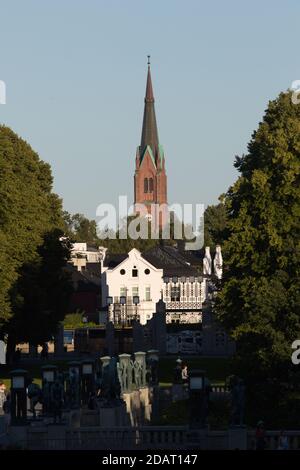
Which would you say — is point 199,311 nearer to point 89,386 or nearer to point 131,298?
point 131,298

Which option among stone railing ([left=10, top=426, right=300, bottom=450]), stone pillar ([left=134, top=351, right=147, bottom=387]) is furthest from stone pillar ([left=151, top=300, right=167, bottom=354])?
stone railing ([left=10, top=426, right=300, bottom=450])

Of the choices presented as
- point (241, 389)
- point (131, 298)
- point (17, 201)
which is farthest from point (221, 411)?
point (131, 298)

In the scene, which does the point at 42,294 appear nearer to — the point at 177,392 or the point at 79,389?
the point at 177,392

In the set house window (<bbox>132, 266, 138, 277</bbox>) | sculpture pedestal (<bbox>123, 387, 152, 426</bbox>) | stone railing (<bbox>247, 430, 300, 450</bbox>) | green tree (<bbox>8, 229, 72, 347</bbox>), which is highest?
house window (<bbox>132, 266, 138, 277</bbox>)

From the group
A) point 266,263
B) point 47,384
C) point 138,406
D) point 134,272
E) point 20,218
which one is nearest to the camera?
point 47,384

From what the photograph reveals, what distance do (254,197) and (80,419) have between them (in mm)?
16384

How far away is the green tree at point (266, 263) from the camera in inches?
2361

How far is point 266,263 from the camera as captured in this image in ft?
223

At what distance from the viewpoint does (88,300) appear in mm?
164125

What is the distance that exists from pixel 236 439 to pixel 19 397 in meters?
6.44

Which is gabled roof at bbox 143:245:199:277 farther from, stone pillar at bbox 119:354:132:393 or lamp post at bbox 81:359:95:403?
lamp post at bbox 81:359:95:403

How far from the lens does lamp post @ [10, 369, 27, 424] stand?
4856 centimetres

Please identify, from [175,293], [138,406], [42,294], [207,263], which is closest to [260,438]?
[138,406]

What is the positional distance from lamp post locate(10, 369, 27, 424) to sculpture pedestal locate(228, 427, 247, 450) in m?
5.83
